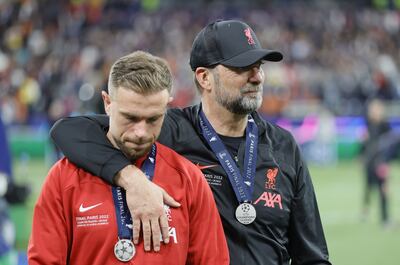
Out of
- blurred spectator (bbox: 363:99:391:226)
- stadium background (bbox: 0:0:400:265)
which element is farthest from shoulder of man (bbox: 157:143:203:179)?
stadium background (bbox: 0:0:400:265)

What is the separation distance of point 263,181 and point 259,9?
87.3 feet

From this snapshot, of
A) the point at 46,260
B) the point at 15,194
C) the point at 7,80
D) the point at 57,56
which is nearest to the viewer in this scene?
the point at 46,260

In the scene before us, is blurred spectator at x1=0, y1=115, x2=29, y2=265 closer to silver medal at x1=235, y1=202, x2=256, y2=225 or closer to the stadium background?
silver medal at x1=235, y1=202, x2=256, y2=225

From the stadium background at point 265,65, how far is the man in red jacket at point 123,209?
37.1 ft

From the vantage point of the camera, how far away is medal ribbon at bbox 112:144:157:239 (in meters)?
2.98

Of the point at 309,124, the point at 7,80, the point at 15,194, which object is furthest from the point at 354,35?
the point at 15,194

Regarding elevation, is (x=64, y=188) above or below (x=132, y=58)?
below

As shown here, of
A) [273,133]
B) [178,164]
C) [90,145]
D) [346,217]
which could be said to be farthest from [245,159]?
[346,217]

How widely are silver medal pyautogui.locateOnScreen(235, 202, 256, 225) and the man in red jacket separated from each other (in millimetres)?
390

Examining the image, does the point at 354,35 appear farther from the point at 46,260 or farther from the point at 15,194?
the point at 46,260

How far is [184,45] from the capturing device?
85.7 feet

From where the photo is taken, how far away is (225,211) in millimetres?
3545

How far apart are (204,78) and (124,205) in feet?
2.96

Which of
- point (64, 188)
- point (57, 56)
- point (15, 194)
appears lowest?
point (15, 194)
